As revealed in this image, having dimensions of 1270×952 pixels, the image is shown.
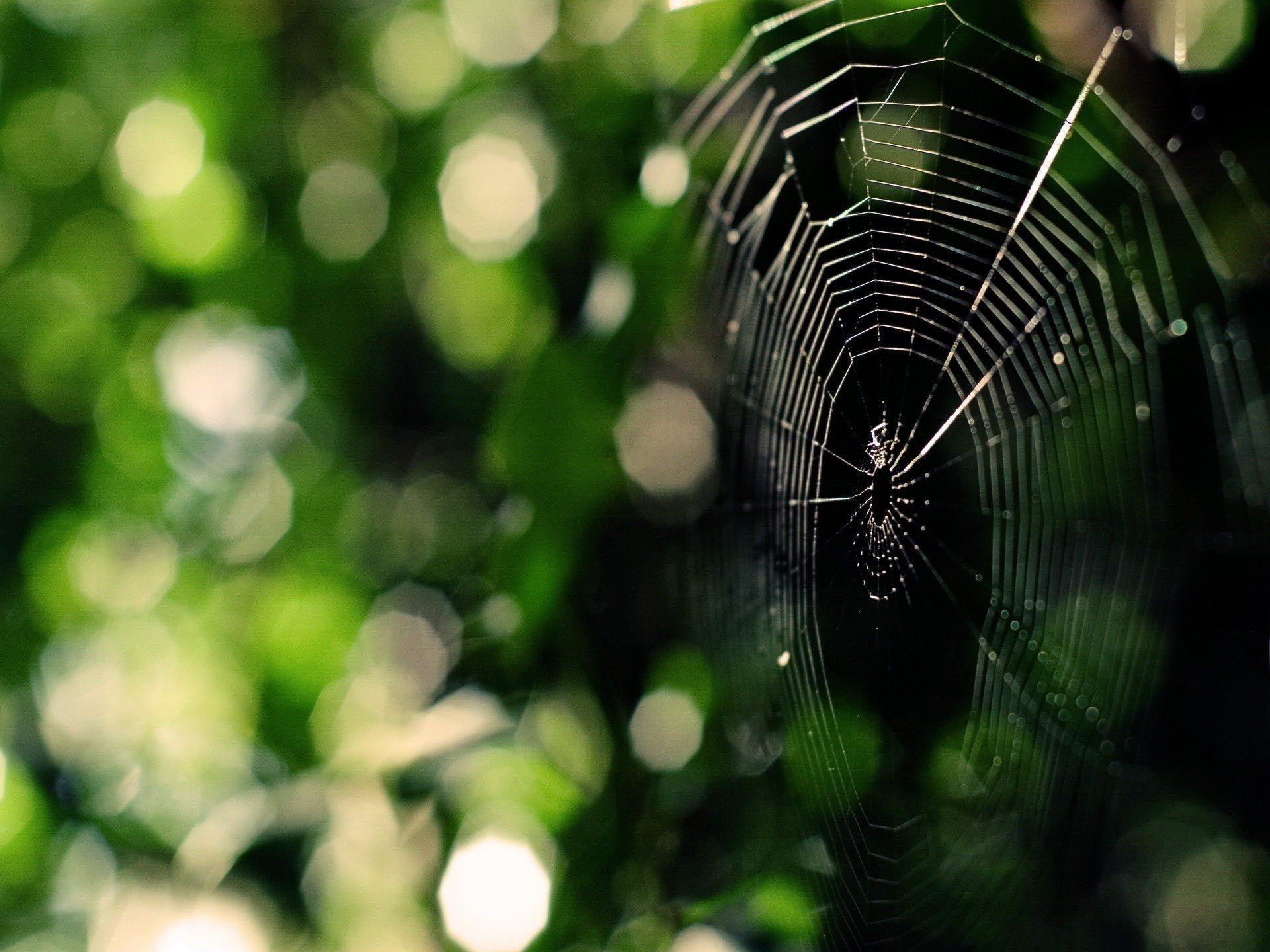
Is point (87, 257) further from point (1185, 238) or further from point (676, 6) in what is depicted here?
point (1185, 238)

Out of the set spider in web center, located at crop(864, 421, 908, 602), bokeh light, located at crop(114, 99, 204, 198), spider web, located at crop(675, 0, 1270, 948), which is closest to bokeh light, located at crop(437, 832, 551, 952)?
spider web, located at crop(675, 0, 1270, 948)

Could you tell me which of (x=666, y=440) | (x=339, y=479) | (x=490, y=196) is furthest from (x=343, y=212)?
(x=666, y=440)

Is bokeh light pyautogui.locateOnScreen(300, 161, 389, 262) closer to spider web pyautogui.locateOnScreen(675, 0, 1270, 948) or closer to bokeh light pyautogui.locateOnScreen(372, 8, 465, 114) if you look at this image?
bokeh light pyautogui.locateOnScreen(372, 8, 465, 114)

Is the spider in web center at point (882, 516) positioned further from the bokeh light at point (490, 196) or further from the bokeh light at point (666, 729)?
the bokeh light at point (490, 196)

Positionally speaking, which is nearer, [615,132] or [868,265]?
[868,265]

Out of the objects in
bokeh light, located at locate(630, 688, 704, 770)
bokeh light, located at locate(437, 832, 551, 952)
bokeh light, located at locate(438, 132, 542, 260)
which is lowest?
bokeh light, located at locate(437, 832, 551, 952)

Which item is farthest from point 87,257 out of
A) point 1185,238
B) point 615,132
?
→ point 1185,238

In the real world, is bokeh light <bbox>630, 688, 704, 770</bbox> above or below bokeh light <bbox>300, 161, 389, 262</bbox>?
below

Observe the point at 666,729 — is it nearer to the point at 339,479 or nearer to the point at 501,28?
the point at 339,479
